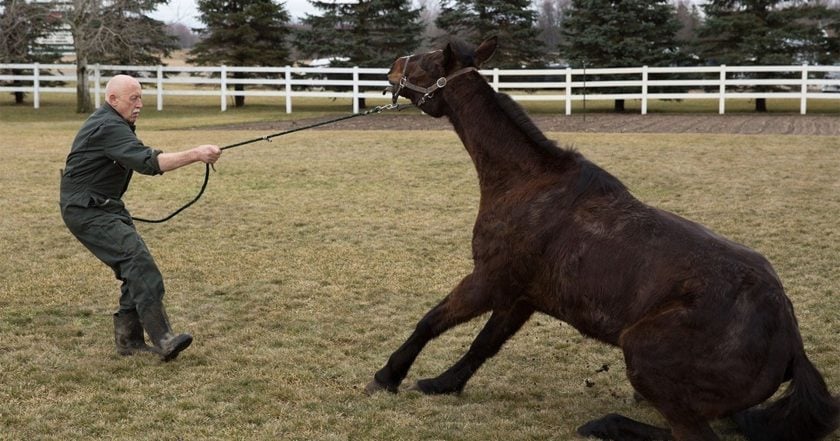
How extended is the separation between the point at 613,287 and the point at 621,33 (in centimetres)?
2993

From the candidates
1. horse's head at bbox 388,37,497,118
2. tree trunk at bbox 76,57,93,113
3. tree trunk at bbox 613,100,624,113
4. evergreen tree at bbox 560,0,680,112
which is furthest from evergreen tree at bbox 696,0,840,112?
horse's head at bbox 388,37,497,118

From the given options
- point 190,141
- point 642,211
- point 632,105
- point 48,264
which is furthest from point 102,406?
point 632,105

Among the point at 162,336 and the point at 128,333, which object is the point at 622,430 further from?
the point at 128,333

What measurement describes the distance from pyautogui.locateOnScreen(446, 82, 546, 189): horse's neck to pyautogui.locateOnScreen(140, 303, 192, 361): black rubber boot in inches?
89.5

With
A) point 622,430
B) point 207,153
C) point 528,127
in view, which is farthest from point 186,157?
point 622,430

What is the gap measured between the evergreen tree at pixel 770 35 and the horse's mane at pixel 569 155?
28.3 m

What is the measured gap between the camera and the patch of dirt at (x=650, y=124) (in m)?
22.6

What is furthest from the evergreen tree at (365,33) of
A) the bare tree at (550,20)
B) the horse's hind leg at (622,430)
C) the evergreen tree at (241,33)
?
the horse's hind leg at (622,430)

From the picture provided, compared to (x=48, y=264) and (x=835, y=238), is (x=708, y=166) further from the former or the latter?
(x=48, y=264)

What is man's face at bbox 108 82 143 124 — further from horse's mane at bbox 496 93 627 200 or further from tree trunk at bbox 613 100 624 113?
tree trunk at bbox 613 100 624 113

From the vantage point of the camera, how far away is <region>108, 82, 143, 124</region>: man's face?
19.1 ft

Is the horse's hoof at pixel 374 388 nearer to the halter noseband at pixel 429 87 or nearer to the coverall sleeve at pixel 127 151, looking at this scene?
the halter noseband at pixel 429 87

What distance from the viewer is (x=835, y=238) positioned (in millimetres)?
9789

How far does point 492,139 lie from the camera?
5117mm
